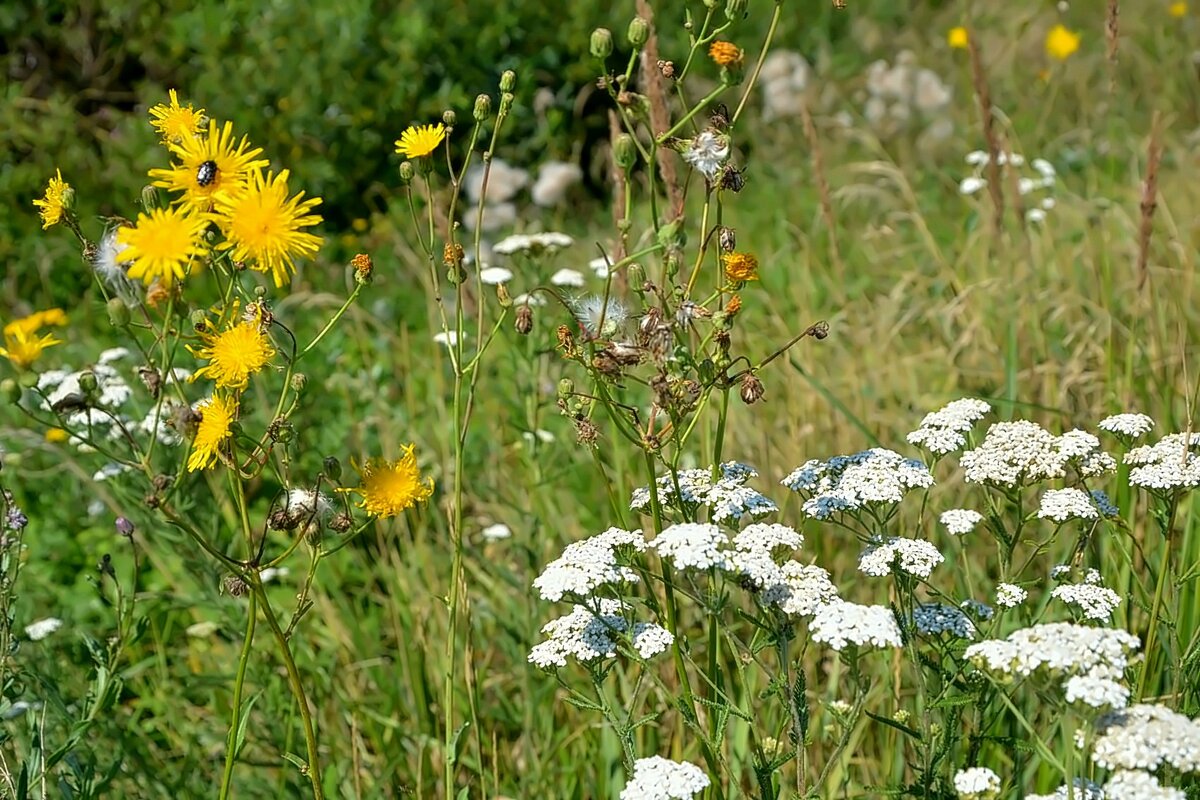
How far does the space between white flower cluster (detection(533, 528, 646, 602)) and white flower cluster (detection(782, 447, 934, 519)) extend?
209 mm

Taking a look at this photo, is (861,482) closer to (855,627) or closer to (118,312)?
(855,627)

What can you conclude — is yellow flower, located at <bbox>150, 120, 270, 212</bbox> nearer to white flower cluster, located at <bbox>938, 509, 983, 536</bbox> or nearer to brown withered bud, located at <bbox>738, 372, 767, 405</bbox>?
brown withered bud, located at <bbox>738, 372, 767, 405</bbox>

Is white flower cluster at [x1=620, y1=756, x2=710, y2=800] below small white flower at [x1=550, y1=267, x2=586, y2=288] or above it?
below

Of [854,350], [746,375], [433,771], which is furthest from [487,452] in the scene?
[746,375]

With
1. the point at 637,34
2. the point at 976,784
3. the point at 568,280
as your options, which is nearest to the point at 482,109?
the point at 637,34

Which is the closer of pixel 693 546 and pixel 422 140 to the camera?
pixel 693 546

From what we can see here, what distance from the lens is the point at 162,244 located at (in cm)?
115

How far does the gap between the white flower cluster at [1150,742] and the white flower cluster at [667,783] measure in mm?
350

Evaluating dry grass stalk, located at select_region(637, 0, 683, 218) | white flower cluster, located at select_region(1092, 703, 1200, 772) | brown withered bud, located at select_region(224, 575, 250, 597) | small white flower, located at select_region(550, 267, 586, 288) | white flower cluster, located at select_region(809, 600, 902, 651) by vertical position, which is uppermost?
small white flower, located at select_region(550, 267, 586, 288)

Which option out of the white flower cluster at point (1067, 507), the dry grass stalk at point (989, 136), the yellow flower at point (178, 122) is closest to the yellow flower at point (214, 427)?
the yellow flower at point (178, 122)

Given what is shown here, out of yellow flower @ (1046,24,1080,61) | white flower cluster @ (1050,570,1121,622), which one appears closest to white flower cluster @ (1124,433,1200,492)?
white flower cluster @ (1050,570,1121,622)

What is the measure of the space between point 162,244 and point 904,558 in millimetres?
812

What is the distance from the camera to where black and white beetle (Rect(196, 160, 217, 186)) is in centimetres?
121

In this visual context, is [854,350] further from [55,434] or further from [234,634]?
[55,434]
